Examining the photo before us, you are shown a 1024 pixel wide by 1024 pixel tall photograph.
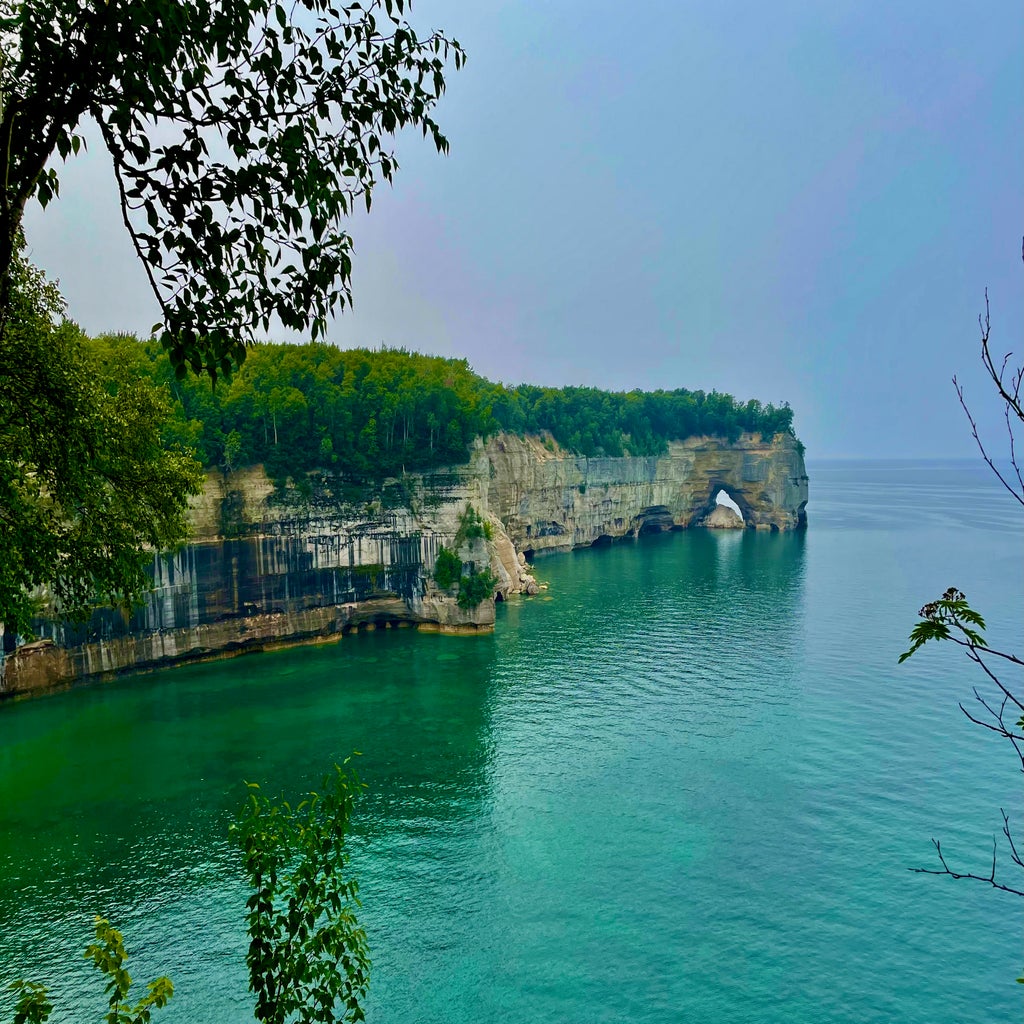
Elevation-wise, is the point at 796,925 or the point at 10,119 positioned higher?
the point at 10,119

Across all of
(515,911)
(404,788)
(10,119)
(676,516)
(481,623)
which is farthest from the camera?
(676,516)

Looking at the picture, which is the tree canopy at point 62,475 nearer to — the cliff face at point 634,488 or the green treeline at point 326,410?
the green treeline at point 326,410

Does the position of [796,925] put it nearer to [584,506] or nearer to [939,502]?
[584,506]

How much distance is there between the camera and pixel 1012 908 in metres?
19.2

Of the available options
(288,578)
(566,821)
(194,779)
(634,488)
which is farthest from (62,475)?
(634,488)

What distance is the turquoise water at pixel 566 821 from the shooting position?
16.4m

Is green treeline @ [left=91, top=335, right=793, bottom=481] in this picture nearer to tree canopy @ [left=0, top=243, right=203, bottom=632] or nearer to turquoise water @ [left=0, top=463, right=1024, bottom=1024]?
turquoise water @ [left=0, top=463, right=1024, bottom=1024]

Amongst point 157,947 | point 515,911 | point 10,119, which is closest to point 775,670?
point 515,911

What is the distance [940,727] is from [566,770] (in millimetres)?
14736

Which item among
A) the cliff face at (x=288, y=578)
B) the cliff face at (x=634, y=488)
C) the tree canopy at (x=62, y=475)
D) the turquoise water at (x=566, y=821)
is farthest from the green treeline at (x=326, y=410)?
the tree canopy at (x=62, y=475)

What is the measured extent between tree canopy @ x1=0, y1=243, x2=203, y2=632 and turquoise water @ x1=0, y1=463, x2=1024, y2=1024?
31.6 ft

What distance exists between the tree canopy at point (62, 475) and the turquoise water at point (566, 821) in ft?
31.6

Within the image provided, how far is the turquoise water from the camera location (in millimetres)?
16391

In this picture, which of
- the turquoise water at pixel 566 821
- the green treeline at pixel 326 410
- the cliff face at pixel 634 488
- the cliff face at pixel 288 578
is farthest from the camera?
the cliff face at pixel 634 488
